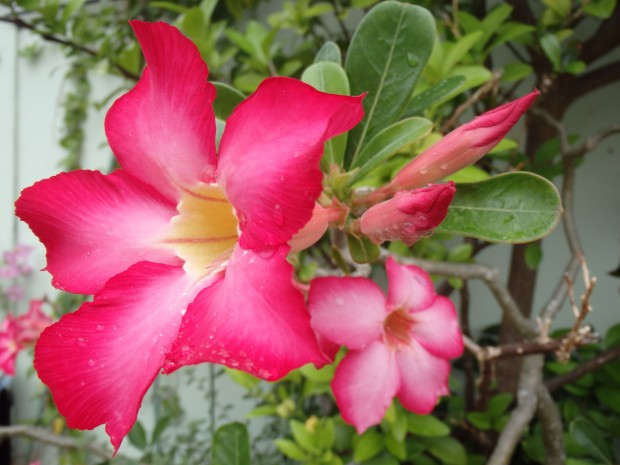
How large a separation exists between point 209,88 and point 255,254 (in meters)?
0.13

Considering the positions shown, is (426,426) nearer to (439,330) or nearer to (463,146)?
(439,330)

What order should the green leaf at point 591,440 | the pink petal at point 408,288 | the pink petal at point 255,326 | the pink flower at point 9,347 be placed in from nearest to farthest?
the pink petal at point 255,326 < the pink petal at point 408,288 < the green leaf at point 591,440 < the pink flower at point 9,347

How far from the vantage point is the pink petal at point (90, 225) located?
0.41m

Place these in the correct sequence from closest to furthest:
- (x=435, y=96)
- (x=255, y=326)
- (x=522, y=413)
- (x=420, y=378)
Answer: (x=255, y=326) < (x=435, y=96) < (x=420, y=378) < (x=522, y=413)

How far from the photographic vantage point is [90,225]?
0.42 m

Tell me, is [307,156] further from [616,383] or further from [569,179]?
[616,383]

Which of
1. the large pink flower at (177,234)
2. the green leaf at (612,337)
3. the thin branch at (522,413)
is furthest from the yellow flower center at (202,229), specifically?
the green leaf at (612,337)

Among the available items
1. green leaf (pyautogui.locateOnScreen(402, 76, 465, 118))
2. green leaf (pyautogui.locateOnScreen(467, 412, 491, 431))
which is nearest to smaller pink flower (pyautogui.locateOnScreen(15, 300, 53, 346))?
green leaf (pyautogui.locateOnScreen(467, 412, 491, 431))

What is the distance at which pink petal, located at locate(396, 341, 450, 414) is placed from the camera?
66 cm

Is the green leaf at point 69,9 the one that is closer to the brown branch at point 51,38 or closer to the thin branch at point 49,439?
the brown branch at point 51,38

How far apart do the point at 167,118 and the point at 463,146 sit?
226 mm

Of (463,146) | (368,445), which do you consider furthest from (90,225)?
(368,445)

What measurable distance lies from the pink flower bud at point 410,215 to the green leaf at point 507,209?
0.11 metres

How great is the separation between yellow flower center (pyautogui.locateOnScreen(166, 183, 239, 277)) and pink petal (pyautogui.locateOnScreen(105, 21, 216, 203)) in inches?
0.7
